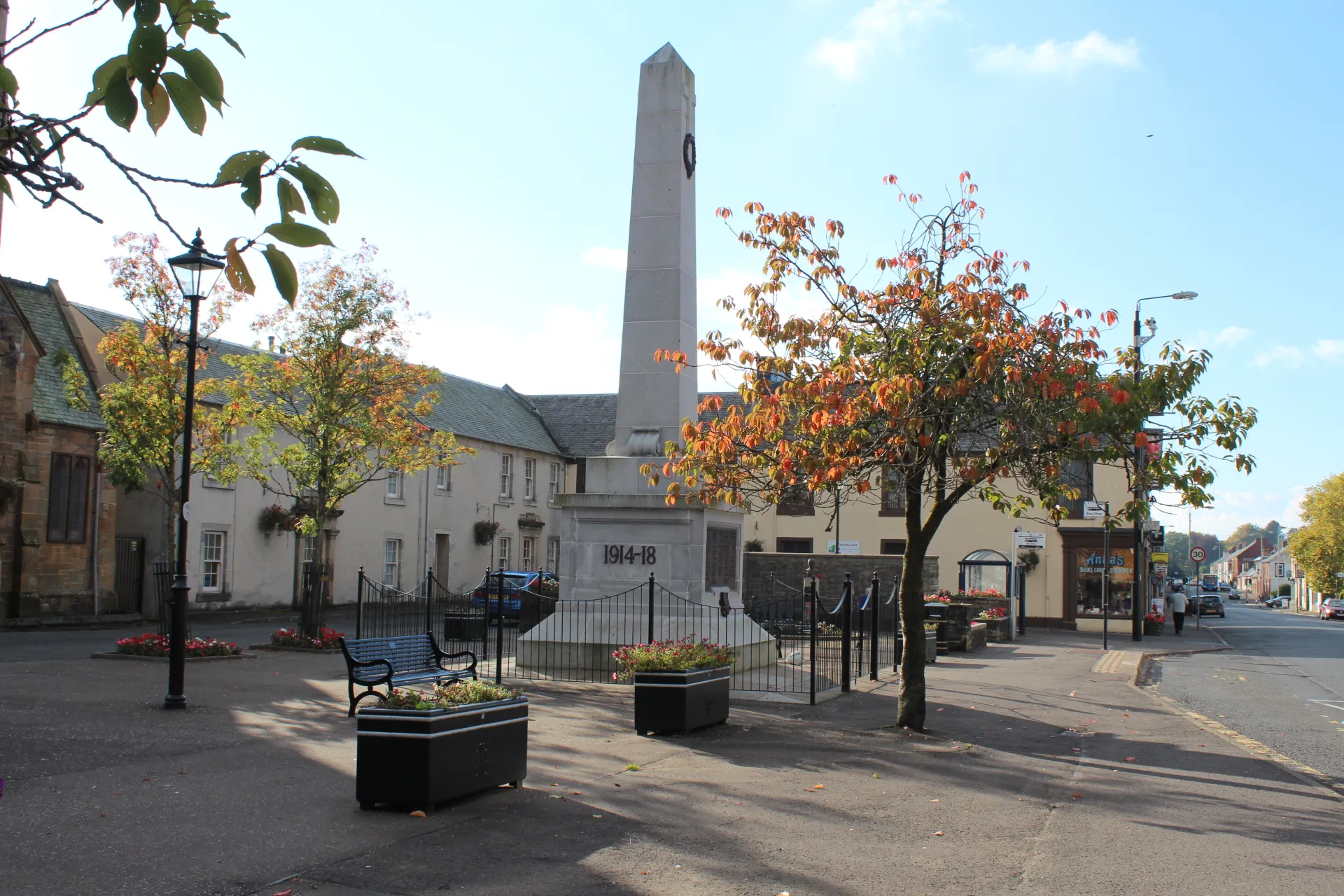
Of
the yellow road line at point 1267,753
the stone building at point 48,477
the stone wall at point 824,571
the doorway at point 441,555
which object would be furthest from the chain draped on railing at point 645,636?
the doorway at point 441,555

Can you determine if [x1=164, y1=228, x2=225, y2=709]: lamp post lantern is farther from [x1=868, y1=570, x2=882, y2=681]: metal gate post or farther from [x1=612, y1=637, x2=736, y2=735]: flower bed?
[x1=868, y1=570, x2=882, y2=681]: metal gate post

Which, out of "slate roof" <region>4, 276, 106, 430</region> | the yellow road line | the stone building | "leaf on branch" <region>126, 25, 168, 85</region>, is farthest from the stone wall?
"leaf on branch" <region>126, 25, 168, 85</region>

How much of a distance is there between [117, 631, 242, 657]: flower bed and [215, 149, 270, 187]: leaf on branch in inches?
696

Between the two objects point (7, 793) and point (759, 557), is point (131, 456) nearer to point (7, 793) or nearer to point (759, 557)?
point (7, 793)

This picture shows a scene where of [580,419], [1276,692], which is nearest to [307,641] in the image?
[1276,692]

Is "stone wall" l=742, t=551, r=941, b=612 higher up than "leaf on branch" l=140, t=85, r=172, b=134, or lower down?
lower down

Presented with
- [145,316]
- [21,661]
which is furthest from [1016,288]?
[145,316]

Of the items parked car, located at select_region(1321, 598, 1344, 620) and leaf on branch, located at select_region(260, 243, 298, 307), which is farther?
parked car, located at select_region(1321, 598, 1344, 620)

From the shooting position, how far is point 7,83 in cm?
283

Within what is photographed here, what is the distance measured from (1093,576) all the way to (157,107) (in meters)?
41.2

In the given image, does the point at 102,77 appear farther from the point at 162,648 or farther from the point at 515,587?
the point at 515,587

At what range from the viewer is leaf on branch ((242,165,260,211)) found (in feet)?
8.22

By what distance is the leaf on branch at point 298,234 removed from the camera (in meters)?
2.44

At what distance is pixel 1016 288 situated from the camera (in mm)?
12070
